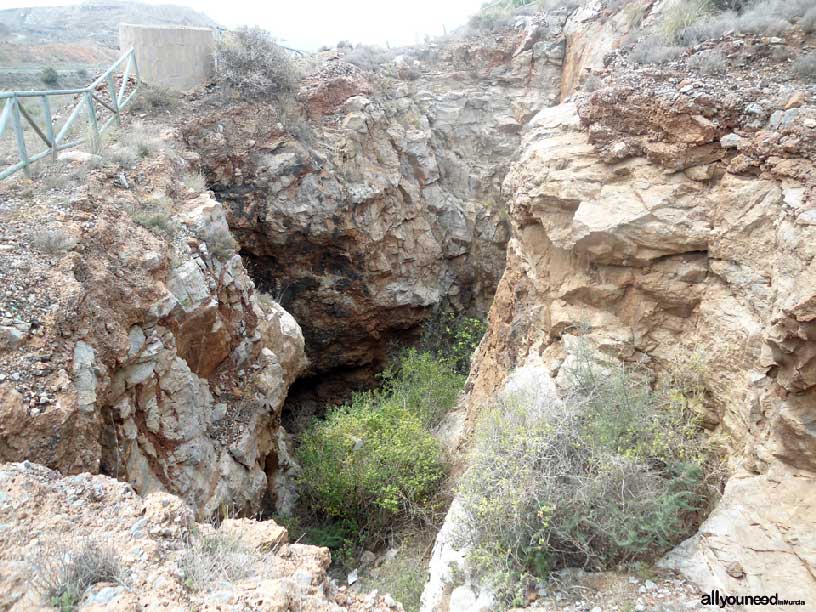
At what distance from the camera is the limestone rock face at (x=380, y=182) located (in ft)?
33.1

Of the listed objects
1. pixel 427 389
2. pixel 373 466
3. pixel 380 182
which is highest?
pixel 380 182

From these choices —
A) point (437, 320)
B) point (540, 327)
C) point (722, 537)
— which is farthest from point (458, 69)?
point (722, 537)

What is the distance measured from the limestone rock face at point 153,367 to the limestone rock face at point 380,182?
313cm

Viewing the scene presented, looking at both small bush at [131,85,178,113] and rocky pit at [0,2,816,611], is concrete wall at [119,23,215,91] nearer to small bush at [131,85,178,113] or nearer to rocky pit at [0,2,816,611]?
small bush at [131,85,178,113]

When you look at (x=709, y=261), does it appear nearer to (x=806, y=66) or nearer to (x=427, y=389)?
(x=806, y=66)

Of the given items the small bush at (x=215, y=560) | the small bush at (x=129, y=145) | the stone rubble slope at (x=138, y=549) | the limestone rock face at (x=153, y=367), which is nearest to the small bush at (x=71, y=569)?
the stone rubble slope at (x=138, y=549)

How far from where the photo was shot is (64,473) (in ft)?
12.1

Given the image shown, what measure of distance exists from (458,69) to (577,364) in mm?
10701

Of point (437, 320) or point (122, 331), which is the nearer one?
point (122, 331)

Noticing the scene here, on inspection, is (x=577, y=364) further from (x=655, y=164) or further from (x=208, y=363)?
(x=208, y=363)

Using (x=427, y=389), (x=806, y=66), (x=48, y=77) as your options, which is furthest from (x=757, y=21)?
(x=48, y=77)

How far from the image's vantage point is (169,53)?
33.4 feet

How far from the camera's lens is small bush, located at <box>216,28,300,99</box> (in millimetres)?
10352

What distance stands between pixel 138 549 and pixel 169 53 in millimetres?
10101
